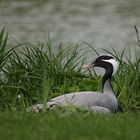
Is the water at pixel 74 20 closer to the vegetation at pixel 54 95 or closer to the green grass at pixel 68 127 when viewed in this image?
the vegetation at pixel 54 95

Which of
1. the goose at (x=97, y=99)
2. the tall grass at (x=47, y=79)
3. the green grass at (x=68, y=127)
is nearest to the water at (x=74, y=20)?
the tall grass at (x=47, y=79)

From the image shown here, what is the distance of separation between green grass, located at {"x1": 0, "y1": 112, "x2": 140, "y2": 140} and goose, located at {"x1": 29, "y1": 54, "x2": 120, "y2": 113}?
1.30 meters

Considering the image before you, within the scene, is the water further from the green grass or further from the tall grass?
Answer: the green grass

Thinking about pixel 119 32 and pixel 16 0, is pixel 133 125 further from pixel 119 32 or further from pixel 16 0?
pixel 16 0

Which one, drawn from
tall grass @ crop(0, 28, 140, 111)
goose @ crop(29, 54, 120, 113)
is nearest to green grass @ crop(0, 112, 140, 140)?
goose @ crop(29, 54, 120, 113)

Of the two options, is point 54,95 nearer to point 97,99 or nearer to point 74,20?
point 97,99

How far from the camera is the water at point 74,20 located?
20.1m

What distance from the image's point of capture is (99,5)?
26.6 meters

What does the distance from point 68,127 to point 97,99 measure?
2.67m

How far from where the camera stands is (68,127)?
6.93 metres

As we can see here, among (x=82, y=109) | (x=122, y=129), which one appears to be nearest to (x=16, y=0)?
(x=82, y=109)

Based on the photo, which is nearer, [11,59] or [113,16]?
[11,59]

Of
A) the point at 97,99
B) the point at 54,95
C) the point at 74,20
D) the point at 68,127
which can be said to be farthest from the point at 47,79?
the point at 74,20

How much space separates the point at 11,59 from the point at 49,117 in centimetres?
382
